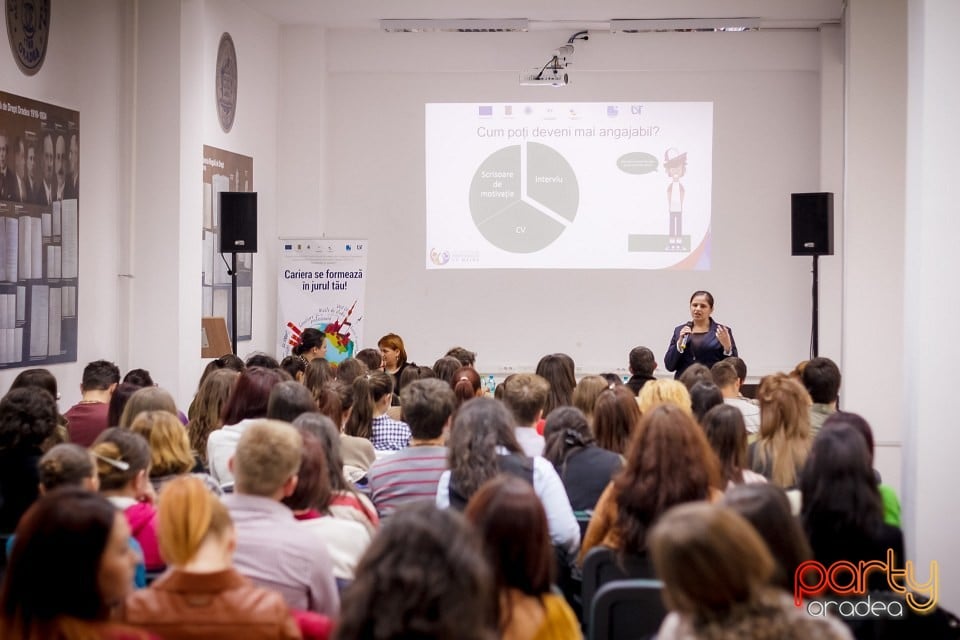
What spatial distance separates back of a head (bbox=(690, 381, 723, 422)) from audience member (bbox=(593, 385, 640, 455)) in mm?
552

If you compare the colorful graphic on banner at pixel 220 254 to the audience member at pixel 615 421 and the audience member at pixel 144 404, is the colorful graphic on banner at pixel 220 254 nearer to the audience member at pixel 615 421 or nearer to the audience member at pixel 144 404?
the audience member at pixel 144 404

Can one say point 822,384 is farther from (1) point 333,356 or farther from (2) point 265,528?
(1) point 333,356

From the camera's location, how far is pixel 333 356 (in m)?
9.24

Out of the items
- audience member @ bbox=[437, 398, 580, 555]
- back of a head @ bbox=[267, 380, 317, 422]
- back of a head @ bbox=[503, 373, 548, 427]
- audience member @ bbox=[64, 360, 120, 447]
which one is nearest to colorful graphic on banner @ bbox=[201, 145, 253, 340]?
audience member @ bbox=[64, 360, 120, 447]

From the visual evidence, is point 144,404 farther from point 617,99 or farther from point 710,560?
point 617,99

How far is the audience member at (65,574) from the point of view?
180 cm

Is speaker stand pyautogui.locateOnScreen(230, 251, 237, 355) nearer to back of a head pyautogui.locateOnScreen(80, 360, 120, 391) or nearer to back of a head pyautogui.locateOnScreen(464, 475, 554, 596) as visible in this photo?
back of a head pyautogui.locateOnScreen(80, 360, 120, 391)

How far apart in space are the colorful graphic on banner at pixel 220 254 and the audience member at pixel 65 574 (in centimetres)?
672

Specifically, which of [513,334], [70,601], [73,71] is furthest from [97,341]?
[70,601]

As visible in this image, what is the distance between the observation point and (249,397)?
14.2 feet

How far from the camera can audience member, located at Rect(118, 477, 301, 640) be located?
2.06m

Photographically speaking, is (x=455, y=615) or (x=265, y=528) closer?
(x=455, y=615)

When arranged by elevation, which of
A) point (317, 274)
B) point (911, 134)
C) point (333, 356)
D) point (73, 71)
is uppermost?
point (73, 71)

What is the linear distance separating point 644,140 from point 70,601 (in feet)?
28.7
